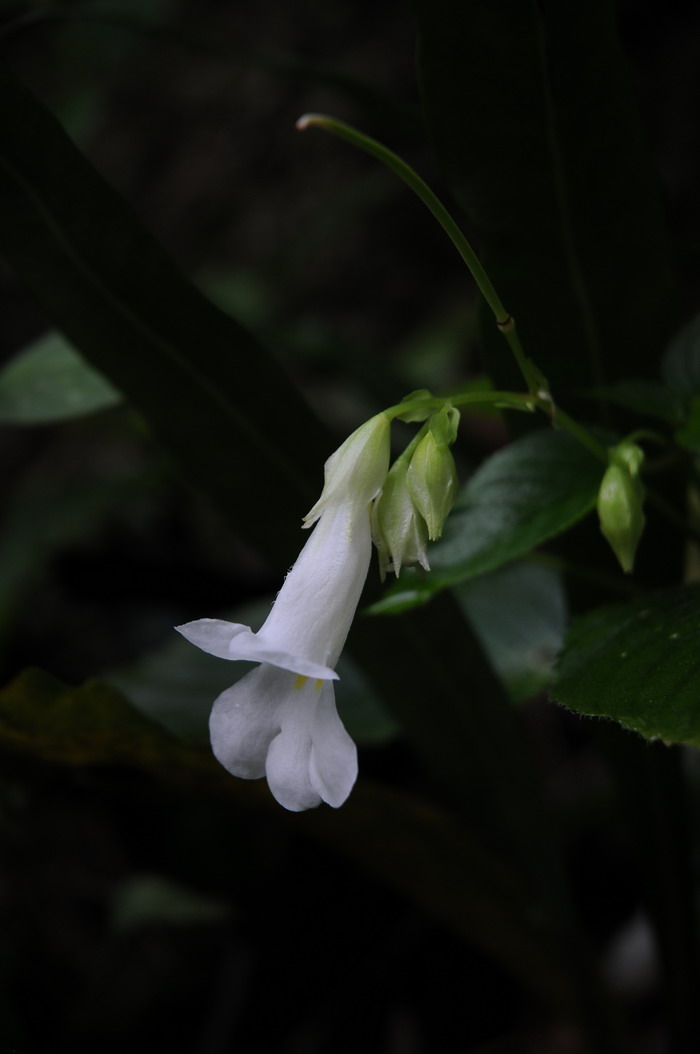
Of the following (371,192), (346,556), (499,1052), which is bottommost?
(499,1052)

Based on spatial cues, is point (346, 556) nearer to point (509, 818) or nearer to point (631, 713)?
point (631, 713)

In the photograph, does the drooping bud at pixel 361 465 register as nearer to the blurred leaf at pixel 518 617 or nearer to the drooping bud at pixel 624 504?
the drooping bud at pixel 624 504

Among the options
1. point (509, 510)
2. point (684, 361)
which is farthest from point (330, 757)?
point (684, 361)

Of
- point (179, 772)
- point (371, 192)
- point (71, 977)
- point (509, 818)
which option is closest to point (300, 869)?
point (71, 977)

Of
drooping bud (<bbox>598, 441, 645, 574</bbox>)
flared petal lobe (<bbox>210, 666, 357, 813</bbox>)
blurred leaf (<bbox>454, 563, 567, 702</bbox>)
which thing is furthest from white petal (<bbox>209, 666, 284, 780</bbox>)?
blurred leaf (<bbox>454, 563, 567, 702</bbox>)

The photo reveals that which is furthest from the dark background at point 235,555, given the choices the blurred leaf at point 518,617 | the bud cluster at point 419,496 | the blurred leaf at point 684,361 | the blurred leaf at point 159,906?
the bud cluster at point 419,496

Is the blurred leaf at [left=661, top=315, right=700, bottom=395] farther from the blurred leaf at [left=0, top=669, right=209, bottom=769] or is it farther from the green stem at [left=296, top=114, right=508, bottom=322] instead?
the blurred leaf at [left=0, top=669, right=209, bottom=769]
